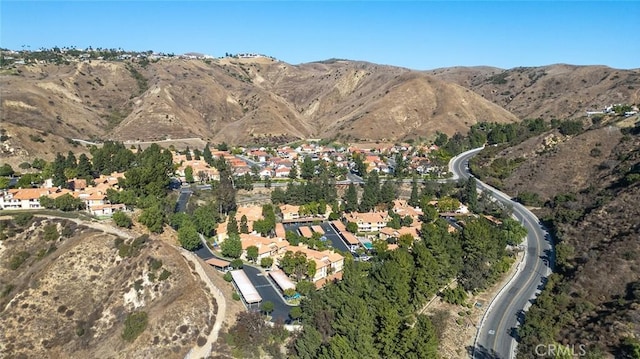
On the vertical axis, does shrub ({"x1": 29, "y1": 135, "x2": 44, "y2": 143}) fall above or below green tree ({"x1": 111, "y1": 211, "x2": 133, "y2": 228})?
above

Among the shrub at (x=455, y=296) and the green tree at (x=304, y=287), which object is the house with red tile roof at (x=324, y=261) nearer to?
the green tree at (x=304, y=287)

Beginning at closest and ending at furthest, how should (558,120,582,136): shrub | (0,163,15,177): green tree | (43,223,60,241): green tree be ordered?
(43,223,60,241): green tree, (0,163,15,177): green tree, (558,120,582,136): shrub

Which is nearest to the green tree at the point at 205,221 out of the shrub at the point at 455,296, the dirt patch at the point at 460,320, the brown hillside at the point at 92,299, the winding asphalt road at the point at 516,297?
the brown hillside at the point at 92,299

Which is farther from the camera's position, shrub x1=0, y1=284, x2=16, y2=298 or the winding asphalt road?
shrub x1=0, y1=284, x2=16, y2=298

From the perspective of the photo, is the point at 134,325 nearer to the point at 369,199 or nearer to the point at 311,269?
the point at 311,269

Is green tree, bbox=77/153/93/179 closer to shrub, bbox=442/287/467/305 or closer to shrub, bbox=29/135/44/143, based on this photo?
shrub, bbox=29/135/44/143

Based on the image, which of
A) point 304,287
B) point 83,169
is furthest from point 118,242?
point 83,169

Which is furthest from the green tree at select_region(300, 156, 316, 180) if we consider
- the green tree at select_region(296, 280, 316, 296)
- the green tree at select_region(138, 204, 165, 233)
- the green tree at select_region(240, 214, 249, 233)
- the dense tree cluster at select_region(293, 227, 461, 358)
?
the green tree at select_region(296, 280, 316, 296)

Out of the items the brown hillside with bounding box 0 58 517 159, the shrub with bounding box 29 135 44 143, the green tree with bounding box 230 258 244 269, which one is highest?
the brown hillside with bounding box 0 58 517 159
